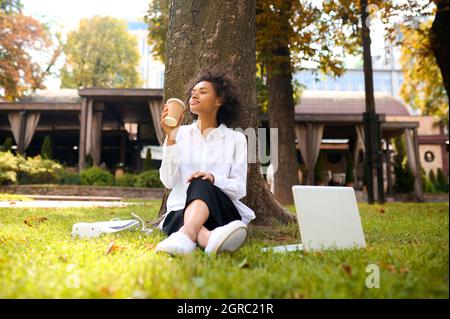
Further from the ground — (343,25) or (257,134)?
(343,25)

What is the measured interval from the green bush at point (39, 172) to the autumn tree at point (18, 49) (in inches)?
102

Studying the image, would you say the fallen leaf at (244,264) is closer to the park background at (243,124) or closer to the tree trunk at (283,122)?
the park background at (243,124)

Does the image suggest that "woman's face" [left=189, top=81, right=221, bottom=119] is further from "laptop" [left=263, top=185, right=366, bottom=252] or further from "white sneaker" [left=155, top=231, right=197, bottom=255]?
"white sneaker" [left=155, top=231, right=197, bottom=255]

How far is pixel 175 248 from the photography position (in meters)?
2.27

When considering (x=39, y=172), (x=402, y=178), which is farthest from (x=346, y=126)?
(x=39, y=172)

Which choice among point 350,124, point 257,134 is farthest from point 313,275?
point 350,124

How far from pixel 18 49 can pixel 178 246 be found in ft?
48.0

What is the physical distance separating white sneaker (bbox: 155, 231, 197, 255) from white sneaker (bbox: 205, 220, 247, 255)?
0.12 metres

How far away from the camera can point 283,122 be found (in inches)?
383

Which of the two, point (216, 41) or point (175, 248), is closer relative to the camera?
point (175, 248)
